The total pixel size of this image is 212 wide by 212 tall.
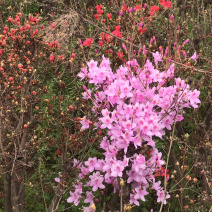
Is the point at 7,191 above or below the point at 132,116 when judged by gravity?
below

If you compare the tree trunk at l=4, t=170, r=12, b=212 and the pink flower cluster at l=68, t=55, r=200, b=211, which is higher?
the pink flower cluster at l=68, t=55, r=200, b=211

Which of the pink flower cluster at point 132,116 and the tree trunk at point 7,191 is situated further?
the tree trunk at point 7,191

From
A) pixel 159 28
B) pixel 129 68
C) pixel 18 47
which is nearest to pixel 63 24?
pixel 18 47

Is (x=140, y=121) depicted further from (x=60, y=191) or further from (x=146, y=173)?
(x=60, y=191)

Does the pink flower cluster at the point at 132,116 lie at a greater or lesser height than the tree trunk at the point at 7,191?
greater

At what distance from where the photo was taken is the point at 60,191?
2.98 metres

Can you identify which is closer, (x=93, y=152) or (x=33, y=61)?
(x=33, y=61)

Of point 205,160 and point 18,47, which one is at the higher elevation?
point 18,47

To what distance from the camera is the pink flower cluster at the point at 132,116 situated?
2.67 metres

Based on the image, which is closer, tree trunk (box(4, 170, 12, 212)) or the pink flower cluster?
the pink flower cluster

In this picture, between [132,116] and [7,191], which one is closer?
[132,116]

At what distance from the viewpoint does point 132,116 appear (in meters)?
2.60

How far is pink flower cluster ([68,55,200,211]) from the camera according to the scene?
267cm

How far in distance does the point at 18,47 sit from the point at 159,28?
7.54 ft
